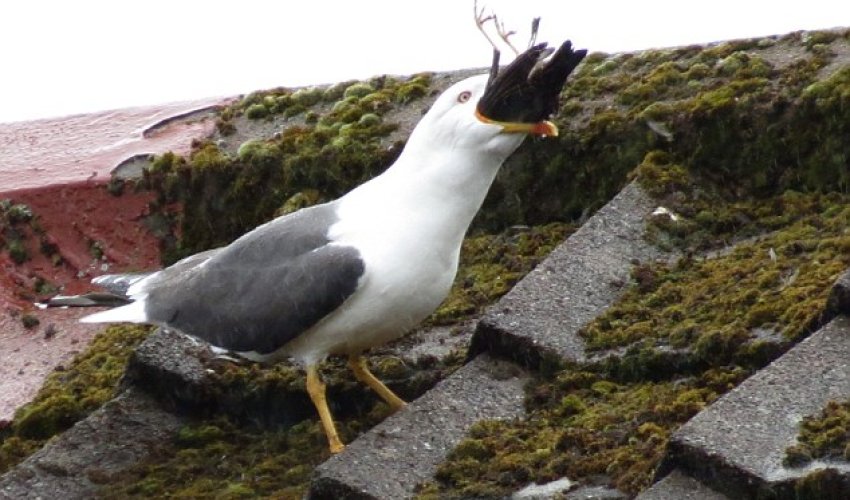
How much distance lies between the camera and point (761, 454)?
481cm

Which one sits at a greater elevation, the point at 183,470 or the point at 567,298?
the point at 567,298

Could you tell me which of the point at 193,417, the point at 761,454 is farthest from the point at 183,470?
the point at 761,454

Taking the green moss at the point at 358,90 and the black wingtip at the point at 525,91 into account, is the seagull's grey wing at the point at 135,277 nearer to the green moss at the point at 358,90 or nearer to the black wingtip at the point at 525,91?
the green moss at the point at 358,90

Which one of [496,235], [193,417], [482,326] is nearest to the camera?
[482,326]

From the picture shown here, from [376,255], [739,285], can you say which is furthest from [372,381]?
[739,285]

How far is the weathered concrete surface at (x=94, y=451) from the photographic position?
6258 mm

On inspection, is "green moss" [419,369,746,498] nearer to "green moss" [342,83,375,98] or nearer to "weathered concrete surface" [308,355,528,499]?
"weathered concrete surface" [308,355,528,499]

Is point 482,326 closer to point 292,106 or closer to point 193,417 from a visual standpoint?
point 193,417

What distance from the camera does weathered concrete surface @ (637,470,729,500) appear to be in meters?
4.79

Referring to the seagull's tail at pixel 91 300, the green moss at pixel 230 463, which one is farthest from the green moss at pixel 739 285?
the seagull's tail at pixel 91 300

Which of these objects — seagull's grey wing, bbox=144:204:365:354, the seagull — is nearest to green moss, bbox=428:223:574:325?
the seagull

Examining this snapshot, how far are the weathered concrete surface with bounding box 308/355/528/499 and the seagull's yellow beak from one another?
0.79 meters

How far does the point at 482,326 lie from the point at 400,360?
0.79 m

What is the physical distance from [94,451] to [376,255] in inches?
45.6
